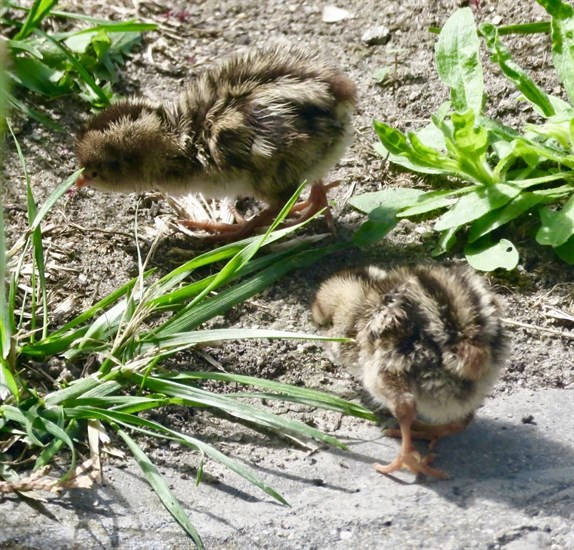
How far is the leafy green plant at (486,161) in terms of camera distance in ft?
16.2

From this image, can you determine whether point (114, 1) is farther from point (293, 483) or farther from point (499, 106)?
point (293, 483)

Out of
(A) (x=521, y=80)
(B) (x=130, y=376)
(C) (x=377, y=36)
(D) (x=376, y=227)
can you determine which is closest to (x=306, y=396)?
(B) (x=130, y=376)

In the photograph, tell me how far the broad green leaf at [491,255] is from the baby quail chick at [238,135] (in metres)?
0.82

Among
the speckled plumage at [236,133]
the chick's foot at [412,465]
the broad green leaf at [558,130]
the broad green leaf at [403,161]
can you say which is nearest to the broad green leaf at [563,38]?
the broad green leaf at [558,130]

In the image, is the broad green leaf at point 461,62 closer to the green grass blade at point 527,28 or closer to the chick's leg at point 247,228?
the green grass blade at point 527,28

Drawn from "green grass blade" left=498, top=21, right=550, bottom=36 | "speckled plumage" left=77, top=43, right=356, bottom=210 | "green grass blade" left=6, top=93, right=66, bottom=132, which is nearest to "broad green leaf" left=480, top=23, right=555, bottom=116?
"green grass blade" left=498, top=21, right=550, bottom=36

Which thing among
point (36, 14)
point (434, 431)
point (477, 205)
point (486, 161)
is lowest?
point (434, 431)

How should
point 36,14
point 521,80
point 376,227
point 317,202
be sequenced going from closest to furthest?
point 376,227, point 521,80, point 317,202, point 36,14

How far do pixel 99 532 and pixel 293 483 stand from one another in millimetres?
748

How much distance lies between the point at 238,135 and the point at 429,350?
5.42ft

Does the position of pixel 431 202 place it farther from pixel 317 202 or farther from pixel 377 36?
pixel 377 36

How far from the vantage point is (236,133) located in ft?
16.7

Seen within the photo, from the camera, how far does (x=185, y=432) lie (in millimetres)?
4242

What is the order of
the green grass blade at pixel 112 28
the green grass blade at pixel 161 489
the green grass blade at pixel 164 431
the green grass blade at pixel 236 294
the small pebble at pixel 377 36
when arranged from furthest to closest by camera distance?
the small pebble at pixel 377 36 < the green grass blade at pixel 112 28 < the green grass blade at pixel 236 294 < the green grass blade at pixel 164 431 < the green grass blade at pixel 161 489
